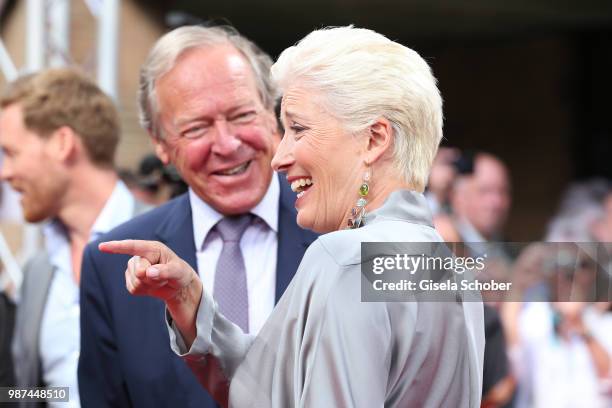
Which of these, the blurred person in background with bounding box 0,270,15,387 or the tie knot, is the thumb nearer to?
the tie knot

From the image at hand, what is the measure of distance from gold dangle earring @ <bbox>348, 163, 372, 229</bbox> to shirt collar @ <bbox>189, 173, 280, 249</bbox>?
0.91m

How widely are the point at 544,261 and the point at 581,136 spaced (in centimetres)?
1051

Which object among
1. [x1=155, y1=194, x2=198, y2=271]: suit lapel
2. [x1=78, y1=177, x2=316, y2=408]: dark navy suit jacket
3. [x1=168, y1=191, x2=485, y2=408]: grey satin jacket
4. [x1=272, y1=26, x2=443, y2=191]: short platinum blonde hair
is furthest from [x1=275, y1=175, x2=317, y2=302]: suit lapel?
[x1=272, y1=26, x2=443, y2=191]: short platinum blonde hair

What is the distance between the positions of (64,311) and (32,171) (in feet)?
1.74

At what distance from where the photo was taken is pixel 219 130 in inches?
120

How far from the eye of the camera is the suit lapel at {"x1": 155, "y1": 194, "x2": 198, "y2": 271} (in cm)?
301

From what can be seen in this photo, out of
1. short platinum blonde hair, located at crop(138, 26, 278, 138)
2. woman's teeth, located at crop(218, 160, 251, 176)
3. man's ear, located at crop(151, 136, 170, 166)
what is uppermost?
short platinum blonde hair, located at crop(138, 26, 278, 138)

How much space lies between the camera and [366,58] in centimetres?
212

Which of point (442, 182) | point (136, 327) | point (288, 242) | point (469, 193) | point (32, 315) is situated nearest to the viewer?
point (136, 327)

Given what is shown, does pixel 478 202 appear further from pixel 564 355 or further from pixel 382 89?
pixel 382 89

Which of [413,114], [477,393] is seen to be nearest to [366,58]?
Answer: [413,114]

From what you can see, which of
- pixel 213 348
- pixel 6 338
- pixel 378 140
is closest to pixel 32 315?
pixel 6 338

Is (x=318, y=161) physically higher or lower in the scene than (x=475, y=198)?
lower

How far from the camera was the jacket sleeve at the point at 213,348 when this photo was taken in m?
2.27
